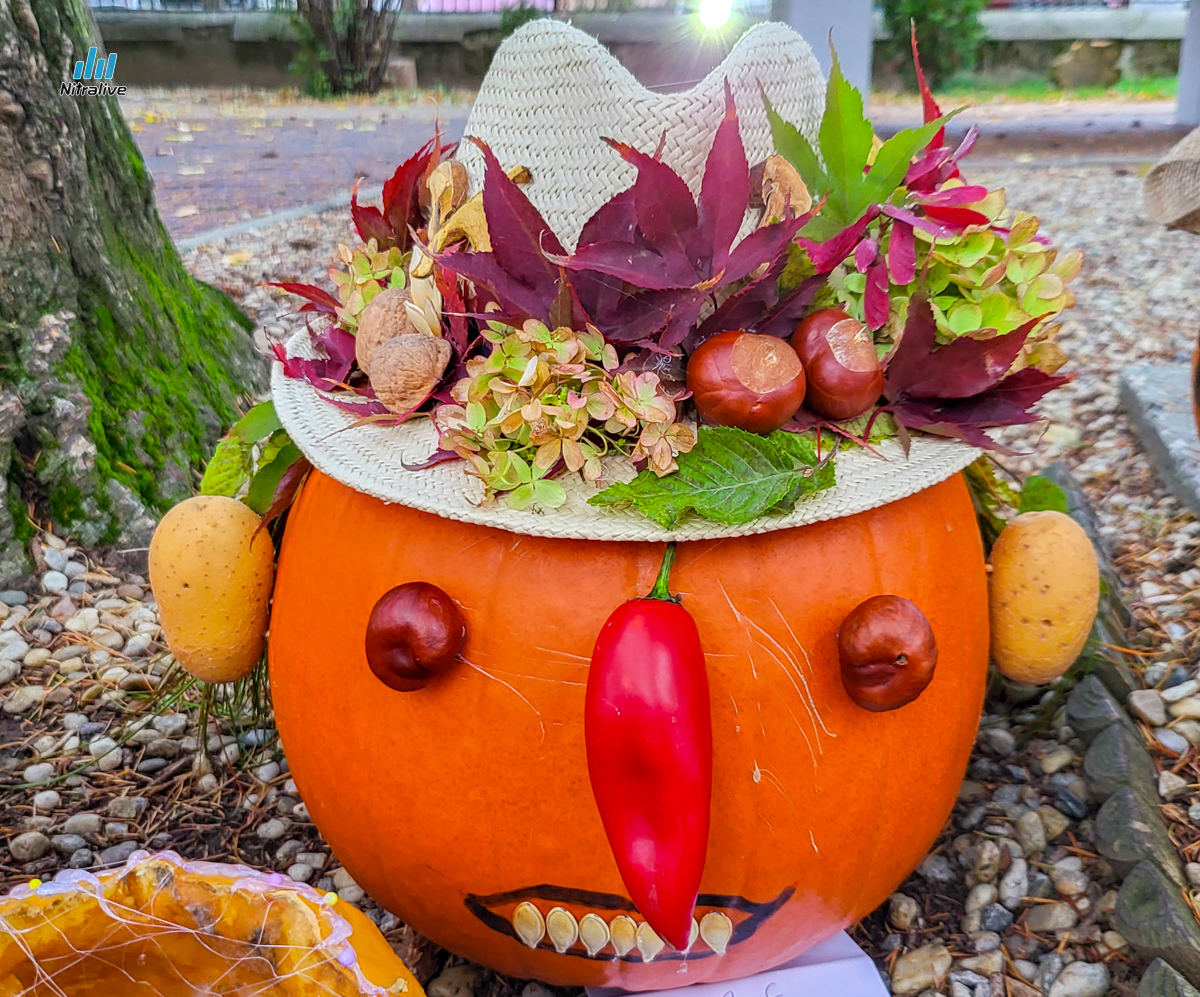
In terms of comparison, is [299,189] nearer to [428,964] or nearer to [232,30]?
[428,964]

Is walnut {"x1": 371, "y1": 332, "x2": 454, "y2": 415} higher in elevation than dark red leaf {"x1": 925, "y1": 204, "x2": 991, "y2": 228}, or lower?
lower

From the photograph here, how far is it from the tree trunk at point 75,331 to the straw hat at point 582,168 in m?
1.23

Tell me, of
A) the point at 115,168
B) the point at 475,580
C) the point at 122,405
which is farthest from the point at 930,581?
the point at 115,168

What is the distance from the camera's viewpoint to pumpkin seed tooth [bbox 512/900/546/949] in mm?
1412

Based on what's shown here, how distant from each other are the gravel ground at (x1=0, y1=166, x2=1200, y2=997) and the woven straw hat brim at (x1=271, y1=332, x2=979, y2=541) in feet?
1.88

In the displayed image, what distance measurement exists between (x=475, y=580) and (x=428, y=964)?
0.75 metres

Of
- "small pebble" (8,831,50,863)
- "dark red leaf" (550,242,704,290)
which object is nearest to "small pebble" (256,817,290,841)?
"small pebble" (8,831,50,863)

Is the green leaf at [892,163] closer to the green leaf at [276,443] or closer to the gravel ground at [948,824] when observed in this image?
the green leaf at [276,443]

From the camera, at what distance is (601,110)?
1.47 m

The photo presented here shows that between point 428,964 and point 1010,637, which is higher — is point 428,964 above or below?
below

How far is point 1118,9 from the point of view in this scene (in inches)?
531

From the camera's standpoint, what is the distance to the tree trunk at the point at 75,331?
251cm

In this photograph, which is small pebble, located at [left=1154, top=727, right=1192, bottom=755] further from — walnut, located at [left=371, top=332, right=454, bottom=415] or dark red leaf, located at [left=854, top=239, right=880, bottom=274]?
walnut, located at [left=371, top=332, right=454, bottom=415]

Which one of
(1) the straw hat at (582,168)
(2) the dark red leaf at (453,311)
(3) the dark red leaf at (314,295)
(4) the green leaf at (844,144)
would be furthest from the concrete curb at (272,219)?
(4) the green leaf at (844,144)
